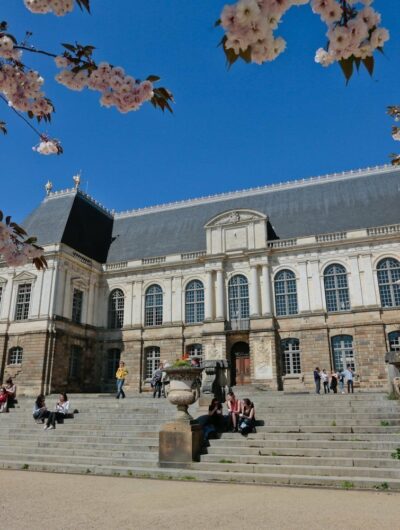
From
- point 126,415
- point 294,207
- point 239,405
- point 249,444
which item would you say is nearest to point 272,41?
point 249,444

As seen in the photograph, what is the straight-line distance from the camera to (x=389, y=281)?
2561cm

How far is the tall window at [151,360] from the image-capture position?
29.1m

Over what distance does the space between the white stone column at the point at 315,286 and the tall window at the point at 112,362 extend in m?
Result: 13.6

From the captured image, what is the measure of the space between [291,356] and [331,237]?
7887 millimetres

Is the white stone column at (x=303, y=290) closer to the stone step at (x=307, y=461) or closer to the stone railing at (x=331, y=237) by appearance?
the stone railing at (x=331, y=237)

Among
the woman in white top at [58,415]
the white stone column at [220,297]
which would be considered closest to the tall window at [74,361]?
the white stone column at [220,297]

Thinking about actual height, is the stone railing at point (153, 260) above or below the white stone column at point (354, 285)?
above

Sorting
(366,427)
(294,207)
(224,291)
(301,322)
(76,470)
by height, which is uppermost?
(294,207)

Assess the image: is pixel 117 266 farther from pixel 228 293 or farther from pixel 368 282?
pixel 368 282

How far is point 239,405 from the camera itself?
483 inches

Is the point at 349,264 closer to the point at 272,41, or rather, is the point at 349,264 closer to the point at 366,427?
the point at 366,427

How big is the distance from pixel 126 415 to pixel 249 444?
5922 millimetres

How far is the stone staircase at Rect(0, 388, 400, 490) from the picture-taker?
30.0 feet

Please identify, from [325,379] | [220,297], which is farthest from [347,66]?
[220,297]
